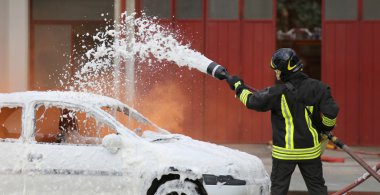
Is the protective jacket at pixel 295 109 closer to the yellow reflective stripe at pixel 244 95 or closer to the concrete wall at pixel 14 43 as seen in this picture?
the yellow reflective stripe at pixel 244 95

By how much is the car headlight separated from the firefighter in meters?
0.62

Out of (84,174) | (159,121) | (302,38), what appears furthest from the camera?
(302,38)

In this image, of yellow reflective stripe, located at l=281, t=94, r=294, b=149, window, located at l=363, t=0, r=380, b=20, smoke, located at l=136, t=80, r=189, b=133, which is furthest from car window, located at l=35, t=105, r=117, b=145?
window, located at l=363, t=0, r=380, b=20

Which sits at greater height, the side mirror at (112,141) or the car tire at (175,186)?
the side mirror at (112,141)

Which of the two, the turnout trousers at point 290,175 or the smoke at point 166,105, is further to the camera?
the smoke at point 166,105

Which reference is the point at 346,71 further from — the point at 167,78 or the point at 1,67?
the point at 1,67

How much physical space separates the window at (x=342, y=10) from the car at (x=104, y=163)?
7.03 metres

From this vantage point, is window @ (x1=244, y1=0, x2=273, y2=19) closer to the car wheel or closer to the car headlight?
the car headlight

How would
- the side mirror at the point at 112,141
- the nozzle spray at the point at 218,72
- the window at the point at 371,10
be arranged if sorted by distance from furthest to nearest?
the window at the point at 371,10, the side mirror at the point at 112,141, the nozzle spray at the point at 218,72

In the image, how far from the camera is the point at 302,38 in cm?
1805

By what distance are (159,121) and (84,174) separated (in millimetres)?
5572

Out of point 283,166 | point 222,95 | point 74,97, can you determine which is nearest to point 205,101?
point 222,95

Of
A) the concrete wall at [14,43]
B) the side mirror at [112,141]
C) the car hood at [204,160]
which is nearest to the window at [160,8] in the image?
the concrete wall at [14,43]

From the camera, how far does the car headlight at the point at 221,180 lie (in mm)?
7422
